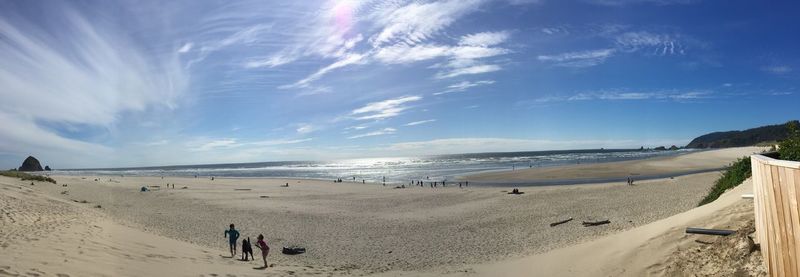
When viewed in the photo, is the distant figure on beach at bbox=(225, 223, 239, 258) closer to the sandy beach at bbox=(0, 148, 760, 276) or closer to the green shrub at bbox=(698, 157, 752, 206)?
the sandy beach at bbox=(0, 148, 760, 276)

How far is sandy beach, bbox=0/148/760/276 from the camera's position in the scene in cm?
1065

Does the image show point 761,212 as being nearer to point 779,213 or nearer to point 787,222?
point 779,213

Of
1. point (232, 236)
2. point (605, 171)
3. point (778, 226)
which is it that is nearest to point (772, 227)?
point (778, 226)

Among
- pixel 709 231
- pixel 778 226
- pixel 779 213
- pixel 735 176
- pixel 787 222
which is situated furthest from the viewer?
pixel 735 176

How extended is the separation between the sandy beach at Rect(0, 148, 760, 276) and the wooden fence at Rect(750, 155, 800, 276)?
10.4ft

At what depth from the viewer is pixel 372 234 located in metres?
20.3

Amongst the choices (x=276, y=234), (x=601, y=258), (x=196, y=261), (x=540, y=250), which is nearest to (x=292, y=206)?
(x=276, y=234)

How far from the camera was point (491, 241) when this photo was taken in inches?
691

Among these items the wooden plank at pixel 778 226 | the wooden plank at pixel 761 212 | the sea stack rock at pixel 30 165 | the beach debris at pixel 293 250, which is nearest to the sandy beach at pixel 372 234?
the beach debris at pixel 293 250

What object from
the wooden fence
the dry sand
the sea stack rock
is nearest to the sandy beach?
the wooden fence

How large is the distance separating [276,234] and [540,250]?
1241cm

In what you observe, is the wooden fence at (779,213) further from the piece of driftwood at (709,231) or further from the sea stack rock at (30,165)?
the sea stack rock at (30,165)

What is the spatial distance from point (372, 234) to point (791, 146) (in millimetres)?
15414

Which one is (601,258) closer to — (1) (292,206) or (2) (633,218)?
(2) (633,218)
